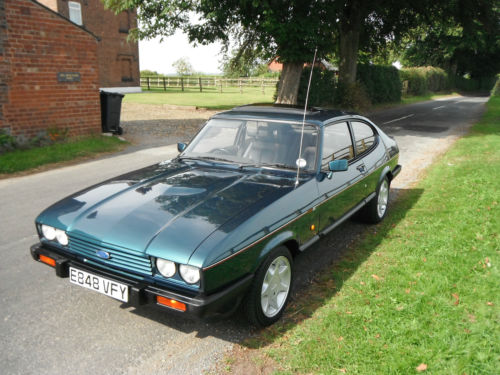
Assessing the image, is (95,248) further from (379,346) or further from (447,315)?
(447,315)

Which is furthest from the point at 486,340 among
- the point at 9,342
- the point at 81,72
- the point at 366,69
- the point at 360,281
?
the point at 366,69

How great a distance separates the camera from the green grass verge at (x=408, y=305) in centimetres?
295

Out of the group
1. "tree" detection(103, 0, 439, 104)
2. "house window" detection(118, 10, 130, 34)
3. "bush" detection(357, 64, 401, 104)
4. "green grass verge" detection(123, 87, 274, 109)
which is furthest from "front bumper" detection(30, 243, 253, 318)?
"house window" detection(118, 10, 130, 34)

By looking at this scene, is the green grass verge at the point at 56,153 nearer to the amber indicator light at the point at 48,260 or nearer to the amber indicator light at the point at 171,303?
the amber indicator light at the point at 48,260

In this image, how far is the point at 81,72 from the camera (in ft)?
38.3

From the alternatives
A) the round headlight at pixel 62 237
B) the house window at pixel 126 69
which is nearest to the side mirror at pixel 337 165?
the round headlight at pixel 62 237

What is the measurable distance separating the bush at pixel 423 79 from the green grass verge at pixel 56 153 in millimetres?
32555

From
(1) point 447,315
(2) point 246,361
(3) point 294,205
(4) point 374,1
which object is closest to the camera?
(2) point 246,361

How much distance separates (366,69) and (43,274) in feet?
85.9

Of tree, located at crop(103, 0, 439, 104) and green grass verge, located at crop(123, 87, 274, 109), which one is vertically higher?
tree, located at crop(103, 0, 439, 104)

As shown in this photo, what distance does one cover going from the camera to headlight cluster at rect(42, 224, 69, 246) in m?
3.39

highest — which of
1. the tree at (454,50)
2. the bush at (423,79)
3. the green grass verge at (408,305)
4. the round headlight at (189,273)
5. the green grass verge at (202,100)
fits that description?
the tree at (454,50)

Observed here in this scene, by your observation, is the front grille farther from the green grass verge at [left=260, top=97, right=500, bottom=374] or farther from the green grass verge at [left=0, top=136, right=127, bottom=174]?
the green grass verge at [left=0, top=136, right=127, bottom=174]

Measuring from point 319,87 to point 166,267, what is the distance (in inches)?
794
